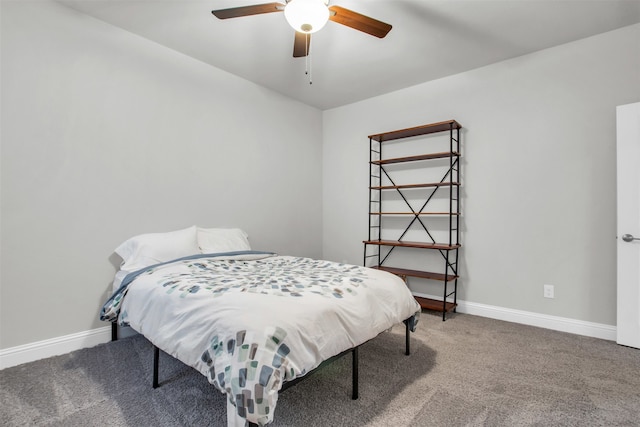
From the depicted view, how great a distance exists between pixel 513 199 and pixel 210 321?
2990mm

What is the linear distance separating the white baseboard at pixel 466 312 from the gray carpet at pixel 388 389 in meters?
0.09

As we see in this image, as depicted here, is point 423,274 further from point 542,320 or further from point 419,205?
point 542,320

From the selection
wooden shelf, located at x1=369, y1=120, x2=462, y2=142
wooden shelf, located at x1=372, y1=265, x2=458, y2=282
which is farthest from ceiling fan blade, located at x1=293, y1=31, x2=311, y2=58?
wooden shelf, located at x1=372, y1=265, x2=458, y2=282

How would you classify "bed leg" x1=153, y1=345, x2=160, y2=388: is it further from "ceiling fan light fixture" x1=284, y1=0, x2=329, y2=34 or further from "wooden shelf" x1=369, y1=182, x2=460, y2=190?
"wooden shelf" x1=369, y1=182, x2=460, y2=190

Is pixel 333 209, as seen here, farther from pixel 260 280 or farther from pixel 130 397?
pixel 130 397

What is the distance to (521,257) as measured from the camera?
10.1ft

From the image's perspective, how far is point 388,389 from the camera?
6.11 ft

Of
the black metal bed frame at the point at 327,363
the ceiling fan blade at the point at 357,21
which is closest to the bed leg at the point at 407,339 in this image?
the black metal bed frame at the point at 327,363

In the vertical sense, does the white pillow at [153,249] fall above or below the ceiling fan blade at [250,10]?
below

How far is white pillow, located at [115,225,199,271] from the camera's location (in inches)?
97.7

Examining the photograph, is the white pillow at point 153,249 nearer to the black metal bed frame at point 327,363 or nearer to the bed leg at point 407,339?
the black metal bed frame at point 327,363

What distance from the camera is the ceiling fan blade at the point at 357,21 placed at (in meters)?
1.89

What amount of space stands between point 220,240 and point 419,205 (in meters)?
2.25

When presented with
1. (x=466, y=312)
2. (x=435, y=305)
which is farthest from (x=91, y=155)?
(x=466, y=312)
